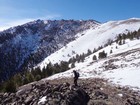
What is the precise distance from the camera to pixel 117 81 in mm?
38531

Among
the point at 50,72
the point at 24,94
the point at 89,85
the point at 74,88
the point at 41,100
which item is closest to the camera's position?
the point at 41,100

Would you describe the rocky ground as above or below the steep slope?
below

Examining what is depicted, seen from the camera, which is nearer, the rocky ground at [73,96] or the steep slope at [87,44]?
the rocky ground at [73,96]

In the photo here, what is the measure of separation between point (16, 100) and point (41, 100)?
171 inches

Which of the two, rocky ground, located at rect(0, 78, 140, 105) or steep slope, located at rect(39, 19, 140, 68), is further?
steep slope, located at rect(39, 19, 140, 68)

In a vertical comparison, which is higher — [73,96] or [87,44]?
[87,44]

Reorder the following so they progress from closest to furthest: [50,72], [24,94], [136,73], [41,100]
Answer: [41,100] → [24,94] → [136,73] → [50,72]

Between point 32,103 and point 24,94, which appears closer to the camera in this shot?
point 32,103

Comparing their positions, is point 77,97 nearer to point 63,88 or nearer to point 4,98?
point 63,88

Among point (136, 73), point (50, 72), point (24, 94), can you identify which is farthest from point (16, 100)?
point (50, 72)

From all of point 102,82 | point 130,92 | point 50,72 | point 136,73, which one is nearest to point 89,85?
point 102,82

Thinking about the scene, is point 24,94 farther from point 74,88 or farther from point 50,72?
point 50,72

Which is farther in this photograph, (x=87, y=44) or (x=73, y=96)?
(x=87, y=44)

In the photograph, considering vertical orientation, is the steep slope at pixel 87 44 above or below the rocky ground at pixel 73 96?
above
